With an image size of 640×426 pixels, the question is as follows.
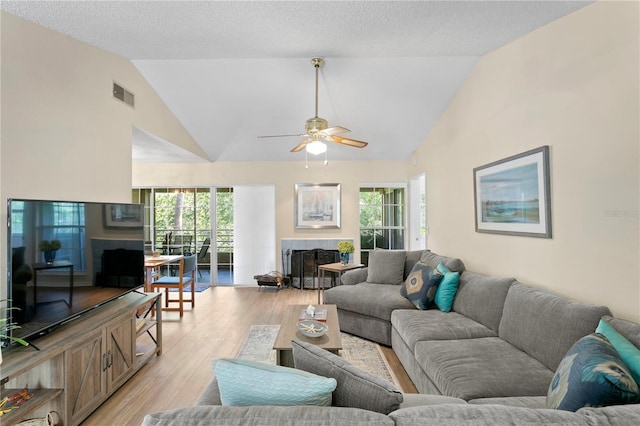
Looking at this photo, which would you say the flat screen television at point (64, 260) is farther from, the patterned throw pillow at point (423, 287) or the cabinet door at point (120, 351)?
the patterned throw pillow at point (423, 287)

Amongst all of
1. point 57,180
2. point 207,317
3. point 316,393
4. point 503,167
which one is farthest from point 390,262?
point 57,180

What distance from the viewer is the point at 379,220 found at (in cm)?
612

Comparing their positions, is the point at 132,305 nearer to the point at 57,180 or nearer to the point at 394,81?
the point at 57,180

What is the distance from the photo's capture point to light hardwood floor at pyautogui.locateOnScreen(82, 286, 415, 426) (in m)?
2.31

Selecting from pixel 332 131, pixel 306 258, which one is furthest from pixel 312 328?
pixel 306 258

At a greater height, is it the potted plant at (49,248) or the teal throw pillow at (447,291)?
the potted plant at (49,248)

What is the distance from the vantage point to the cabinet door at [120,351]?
235cm

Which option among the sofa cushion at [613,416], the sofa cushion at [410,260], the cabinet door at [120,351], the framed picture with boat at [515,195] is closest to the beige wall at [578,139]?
the framed picture with boat at [515,195]

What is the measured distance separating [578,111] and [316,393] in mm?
2366

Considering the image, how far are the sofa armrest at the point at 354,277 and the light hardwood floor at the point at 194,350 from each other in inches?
39.9

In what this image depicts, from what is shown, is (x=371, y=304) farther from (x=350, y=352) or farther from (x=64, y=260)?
(x=64, y=260)

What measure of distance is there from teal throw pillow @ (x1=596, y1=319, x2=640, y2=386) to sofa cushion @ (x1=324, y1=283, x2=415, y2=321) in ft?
5.89

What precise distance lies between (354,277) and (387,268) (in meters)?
0.44

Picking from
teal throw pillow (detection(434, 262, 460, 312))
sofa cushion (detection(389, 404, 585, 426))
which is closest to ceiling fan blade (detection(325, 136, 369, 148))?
teal throw pillow (detection(434, 262, 460, 312))
